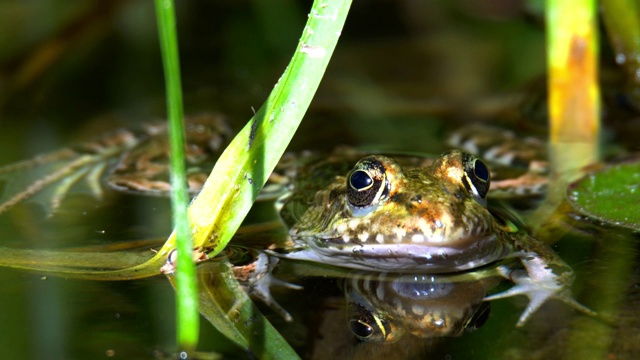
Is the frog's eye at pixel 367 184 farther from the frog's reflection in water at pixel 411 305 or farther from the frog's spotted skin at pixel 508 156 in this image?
the frog's spotted skin at pixel 508 156

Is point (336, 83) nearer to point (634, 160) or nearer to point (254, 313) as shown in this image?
point (634, 160)

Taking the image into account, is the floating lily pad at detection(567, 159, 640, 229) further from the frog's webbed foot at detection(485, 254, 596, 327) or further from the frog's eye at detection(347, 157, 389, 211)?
the frog's eye at detection(347, 157, 389, 211)

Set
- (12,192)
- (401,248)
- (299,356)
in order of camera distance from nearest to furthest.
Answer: (299,356), (401,248), (12,192)

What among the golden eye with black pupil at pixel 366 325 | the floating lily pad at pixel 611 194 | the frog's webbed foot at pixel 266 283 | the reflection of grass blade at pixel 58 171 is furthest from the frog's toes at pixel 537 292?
the reflection of grass blade at pixel 58 171

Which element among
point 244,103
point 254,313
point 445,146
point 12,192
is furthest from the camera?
point 244,103

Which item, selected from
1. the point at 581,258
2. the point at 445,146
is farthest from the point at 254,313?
the point at 445,146

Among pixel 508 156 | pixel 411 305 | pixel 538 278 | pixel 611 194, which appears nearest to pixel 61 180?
pixel 411 305

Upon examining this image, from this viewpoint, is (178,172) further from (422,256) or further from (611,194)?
(611,194)

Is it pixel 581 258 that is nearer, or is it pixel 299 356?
pixel 299 356

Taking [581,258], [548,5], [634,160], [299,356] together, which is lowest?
[299,356]
